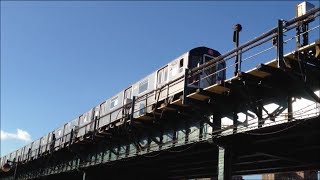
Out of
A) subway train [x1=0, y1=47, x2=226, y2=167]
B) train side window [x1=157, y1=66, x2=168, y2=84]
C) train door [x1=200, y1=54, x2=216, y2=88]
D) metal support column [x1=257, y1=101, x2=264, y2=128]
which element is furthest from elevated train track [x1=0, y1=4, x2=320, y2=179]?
train side window [x1=157, y1=66, x2=168, y2=84]

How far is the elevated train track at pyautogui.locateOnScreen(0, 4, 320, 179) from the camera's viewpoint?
15.6m

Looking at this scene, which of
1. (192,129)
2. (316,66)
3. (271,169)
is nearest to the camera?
(316,66)

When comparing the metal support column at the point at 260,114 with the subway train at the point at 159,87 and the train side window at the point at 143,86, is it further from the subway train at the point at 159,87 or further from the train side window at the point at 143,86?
the train side window at the point at 143,86

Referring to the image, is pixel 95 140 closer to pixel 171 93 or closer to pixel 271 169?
pixel 171 93

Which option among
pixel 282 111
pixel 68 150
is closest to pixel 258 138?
pixel 282 111

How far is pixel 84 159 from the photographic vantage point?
3569 cm

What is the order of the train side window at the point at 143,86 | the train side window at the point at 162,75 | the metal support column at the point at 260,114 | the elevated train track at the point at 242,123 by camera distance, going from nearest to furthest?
1. the elevated train track at the point at 242,123
2. the metal support column at the point at 260,114
3. the train side window at the point at 162,75
4. the train side window at the point at 143,86

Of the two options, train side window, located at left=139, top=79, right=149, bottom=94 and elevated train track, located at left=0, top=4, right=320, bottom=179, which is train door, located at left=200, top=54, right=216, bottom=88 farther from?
train side window, located at left=139, top=79, right=149, bottom=94

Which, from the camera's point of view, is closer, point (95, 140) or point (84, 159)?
point (95, 140)

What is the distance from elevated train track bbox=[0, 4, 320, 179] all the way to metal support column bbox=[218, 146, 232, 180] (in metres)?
0.05

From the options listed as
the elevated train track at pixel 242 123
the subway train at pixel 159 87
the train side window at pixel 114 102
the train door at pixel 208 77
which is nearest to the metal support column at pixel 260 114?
the elevated train track at pixel 242 123

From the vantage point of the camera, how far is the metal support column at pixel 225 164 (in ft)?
61.5

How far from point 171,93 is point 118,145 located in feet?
23.1

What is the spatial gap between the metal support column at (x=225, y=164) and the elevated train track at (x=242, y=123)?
5 centimetres
